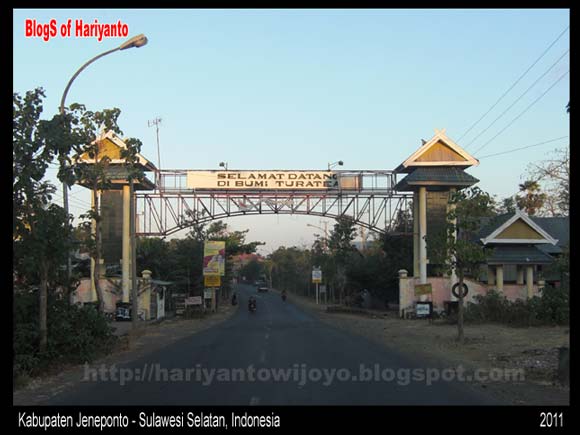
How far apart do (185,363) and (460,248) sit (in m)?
11.7

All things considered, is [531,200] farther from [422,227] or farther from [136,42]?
[136,42]

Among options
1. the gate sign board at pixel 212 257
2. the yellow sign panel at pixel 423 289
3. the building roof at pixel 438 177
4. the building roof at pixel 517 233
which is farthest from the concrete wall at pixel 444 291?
the gate sign board at pixel 212 257

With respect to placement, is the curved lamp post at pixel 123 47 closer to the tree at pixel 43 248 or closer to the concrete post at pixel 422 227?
the tree at pixel 43 248

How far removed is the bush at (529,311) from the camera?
31.3 m

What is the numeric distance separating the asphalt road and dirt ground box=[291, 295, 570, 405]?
881 mm

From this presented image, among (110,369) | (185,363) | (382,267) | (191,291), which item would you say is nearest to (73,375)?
(110,369)

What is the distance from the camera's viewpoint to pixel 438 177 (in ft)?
133

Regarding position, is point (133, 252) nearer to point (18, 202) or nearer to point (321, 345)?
point (321, 345)

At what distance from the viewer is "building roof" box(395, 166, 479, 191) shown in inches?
1581

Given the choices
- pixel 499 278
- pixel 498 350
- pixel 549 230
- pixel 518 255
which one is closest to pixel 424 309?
pixel 499 278

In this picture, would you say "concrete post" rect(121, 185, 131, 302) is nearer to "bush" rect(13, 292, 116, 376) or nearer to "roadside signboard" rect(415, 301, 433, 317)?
"roadside signboard" rect(415, 301, 433, 317)

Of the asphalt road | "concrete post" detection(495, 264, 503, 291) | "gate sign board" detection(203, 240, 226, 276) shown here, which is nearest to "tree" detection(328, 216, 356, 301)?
"gate sign board" detection(203, 240, 226, 276)

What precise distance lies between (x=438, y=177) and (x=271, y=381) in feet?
93.7
